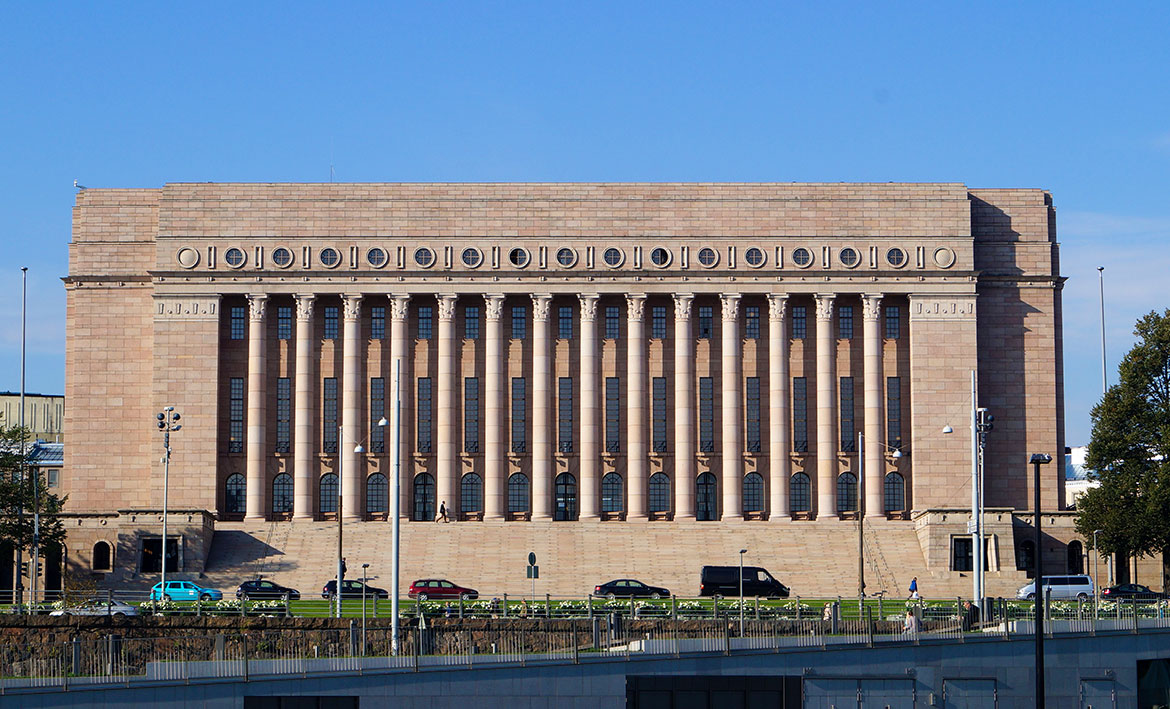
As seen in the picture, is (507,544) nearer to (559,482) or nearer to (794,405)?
(559,482)

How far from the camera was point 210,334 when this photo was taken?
10819cm

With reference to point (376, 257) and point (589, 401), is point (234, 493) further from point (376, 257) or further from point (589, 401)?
point (589, 401)

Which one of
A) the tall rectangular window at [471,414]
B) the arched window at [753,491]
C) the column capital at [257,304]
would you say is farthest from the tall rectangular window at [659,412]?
the column capital at [257,304]

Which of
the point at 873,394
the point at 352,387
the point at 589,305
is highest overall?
the point at 589,305

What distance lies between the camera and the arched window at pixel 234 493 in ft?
358

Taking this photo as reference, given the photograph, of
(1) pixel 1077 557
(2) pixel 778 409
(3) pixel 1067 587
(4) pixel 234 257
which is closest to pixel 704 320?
(2) pixel 778 409

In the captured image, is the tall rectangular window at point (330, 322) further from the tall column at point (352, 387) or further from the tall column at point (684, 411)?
the tall column at point (684, 411)

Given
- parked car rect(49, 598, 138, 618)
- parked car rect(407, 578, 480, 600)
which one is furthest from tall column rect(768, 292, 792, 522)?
parked car rect(49, 598, 138, 618)

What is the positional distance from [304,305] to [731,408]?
25148 millimetres

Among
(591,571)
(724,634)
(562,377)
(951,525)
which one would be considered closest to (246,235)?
(562,377)

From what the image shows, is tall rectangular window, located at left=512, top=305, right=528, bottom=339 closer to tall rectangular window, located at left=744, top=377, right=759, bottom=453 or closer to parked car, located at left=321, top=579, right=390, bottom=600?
tall rectangular window, located at left=744, top=377, right=759, bottom=453

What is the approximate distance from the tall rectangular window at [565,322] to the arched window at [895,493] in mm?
20245

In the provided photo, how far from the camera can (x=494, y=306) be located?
109500 mm

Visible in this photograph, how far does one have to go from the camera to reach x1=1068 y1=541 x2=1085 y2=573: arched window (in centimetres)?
10338
